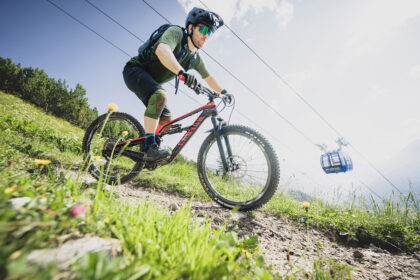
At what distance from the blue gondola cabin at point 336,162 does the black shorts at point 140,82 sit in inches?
367

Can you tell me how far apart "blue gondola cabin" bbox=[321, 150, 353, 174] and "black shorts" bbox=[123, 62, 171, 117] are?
931 cm

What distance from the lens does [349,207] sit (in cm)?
269

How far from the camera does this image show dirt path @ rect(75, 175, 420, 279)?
49.8 inches

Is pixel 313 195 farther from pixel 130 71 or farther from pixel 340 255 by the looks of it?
pixel 130 71

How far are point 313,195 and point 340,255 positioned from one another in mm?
1916

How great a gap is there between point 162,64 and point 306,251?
303 cm

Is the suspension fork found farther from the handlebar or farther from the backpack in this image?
the backpack

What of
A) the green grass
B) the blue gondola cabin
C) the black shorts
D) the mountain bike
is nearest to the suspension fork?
the mountain bike

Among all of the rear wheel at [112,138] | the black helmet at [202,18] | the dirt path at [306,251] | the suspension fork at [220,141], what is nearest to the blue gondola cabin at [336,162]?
the dirt path at [306,251]

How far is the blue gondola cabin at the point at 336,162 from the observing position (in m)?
8.17

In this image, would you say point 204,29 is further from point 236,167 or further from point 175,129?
point 236,167

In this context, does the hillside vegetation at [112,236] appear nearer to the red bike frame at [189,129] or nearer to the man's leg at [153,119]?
the man's leg at [153,119]

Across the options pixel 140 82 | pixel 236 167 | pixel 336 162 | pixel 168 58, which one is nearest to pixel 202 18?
pixel 168 58

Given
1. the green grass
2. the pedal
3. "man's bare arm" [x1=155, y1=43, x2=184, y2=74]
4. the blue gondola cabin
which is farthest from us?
the blue gondola cabin
